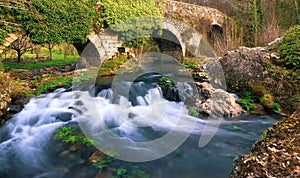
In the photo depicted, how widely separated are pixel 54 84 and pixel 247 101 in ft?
21.6

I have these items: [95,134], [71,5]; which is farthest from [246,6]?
[95,134]

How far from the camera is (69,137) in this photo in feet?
15.1

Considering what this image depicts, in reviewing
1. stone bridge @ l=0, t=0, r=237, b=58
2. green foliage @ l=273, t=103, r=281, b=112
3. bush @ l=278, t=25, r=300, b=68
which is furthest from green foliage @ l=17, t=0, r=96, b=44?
green foliage @ l=273, t=103, r=281, b=112

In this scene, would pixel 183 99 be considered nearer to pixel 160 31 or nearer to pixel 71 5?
pixel 71 5

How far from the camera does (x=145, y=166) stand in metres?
3.83

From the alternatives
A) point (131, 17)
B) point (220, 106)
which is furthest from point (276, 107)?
point (131, 17)

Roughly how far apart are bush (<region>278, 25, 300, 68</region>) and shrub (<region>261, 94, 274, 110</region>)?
1423 mm

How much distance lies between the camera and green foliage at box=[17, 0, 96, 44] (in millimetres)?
8422

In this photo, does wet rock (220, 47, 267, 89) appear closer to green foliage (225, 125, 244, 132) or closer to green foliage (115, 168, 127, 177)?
green foliage (225, 125, 244, 132)

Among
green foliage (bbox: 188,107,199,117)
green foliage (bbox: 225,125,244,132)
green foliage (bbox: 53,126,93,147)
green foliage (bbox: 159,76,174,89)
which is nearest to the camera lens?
green foliage (bbox: 53,126,93,147)

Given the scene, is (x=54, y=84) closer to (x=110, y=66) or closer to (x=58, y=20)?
(x=58, y=20)

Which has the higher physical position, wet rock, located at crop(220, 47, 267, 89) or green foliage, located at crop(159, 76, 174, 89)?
wet rock, located at crop(220, 47, 267, 89)

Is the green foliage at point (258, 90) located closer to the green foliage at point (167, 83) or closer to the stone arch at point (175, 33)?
the green foliage at point (167, 83)

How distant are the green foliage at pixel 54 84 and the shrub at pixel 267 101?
669 centimetres
